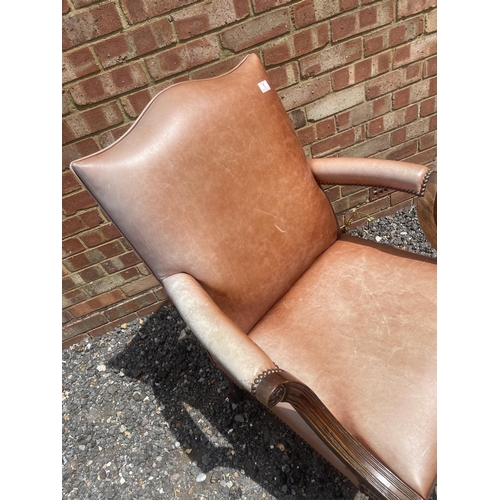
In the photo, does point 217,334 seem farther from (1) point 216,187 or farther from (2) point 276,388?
(1) point 216,187

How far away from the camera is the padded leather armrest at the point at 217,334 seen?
771 mm

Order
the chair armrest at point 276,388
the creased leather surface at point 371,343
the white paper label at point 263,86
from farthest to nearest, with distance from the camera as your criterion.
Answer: the white paper label at point 263,86
the creased leather surface at point 371,343
the chair armrest at point 276,388

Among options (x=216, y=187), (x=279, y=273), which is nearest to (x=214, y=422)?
(x=279, y=273)

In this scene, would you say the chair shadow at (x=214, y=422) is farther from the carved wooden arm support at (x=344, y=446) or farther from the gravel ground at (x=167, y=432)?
the carved wooden arm support at (x=344, y=446)

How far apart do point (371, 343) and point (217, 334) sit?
46 cm

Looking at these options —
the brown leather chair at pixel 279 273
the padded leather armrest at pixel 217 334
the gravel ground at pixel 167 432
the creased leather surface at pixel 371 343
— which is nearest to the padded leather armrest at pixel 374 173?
the brown leather chair at pixel 279 273

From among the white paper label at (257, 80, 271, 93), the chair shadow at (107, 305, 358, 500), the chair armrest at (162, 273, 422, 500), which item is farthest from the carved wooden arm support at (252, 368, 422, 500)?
the white paper label at (257, 80, 271, 93)

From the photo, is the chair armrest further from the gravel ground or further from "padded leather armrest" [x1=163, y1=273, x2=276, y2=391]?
the gravel ground

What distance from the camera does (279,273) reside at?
3.80 ft

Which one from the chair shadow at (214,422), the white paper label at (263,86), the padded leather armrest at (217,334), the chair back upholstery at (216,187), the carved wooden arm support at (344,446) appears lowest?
the chair shadow at (214,422)

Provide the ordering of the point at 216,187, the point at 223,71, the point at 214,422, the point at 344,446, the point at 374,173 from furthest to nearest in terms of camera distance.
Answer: the point at 214,422
the point at 223,71
the point at 374,173
the point at 216,187
the point at 344,446

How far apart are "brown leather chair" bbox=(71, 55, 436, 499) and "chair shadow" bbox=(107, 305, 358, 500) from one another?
0.43 meters
